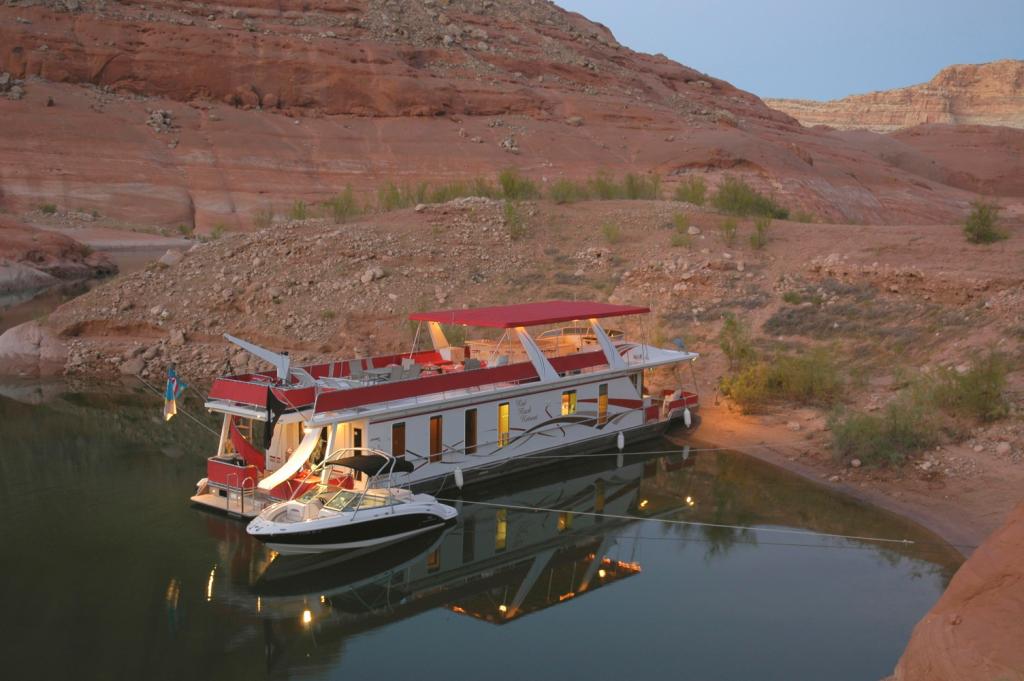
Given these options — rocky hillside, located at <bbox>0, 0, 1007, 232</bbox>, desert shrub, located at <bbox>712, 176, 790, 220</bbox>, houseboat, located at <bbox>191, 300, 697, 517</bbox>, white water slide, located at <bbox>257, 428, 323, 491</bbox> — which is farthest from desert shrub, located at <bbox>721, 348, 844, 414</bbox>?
rocky hillside, located at <bbox>0, 0, 1007, 232</bbox>

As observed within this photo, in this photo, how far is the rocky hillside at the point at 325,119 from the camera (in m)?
67.8

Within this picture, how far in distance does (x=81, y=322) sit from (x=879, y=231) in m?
26.3

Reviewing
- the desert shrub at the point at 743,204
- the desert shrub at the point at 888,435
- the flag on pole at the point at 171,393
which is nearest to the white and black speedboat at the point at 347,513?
the flag on pole at the point at 171,393

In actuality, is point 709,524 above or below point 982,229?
below

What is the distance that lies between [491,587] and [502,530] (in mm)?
2440

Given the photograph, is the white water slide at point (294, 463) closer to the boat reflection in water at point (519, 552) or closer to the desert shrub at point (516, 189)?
the boat reflection in water at point (519, 552)

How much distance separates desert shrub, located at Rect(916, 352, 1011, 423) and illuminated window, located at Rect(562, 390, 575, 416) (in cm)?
715

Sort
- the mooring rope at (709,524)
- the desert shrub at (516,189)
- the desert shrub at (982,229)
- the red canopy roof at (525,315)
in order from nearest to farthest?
the mooring rope at (709,524) → the red canopy roof at (525,315) → the desert shrub at (982,229) → the desert shrub at (516,189)

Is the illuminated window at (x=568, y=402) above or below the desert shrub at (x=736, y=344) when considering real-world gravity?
below

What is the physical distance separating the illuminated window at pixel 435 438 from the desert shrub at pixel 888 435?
7968 millimetres

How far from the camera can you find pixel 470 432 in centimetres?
1972

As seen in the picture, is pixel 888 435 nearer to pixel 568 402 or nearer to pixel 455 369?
pixel 568 402

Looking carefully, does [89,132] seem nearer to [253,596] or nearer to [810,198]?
[810,198]

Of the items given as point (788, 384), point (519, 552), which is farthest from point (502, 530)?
point (788, 384)
